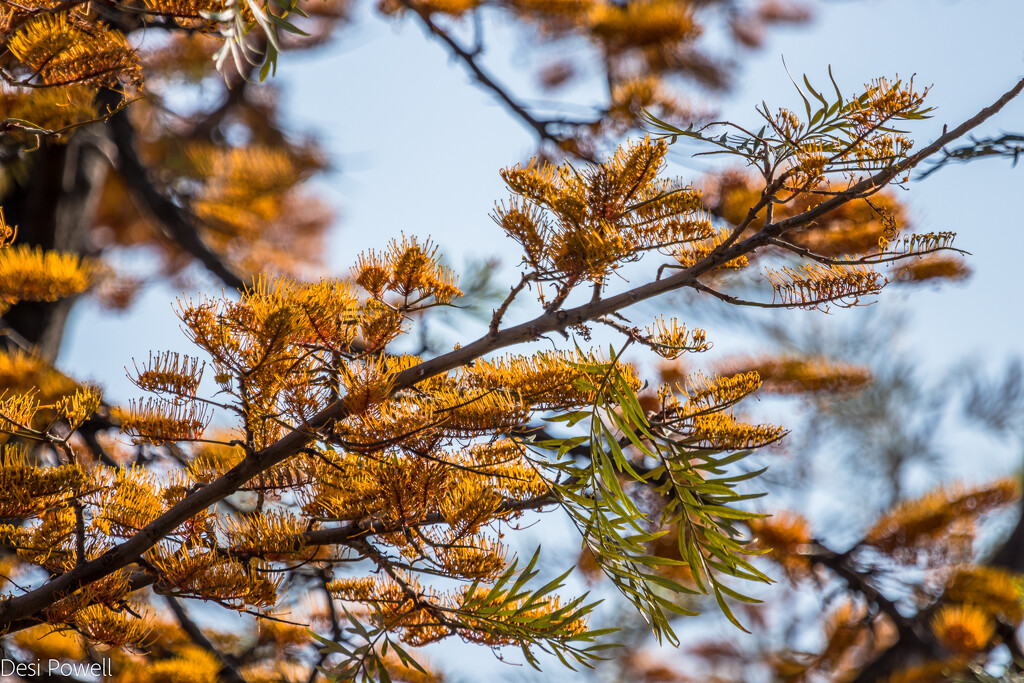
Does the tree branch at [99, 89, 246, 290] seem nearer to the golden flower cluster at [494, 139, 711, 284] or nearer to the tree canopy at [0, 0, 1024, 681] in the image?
the tree canopy at [0, 0, 1024, 681]

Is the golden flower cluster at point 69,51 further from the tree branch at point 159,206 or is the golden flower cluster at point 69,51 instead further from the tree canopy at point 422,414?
the tree branch at point 159,206

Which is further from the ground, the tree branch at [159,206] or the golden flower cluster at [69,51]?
the tree branch at [159,206]

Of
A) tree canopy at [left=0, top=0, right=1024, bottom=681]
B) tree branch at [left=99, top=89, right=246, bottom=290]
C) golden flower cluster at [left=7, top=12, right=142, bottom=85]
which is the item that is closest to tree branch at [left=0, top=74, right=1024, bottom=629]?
tree canopy at [left=0, top=0, right=1024, bottom=681]

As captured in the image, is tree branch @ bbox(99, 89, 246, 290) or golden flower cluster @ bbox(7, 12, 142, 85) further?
tree branch @ bbox(99, 89, 246, 290)

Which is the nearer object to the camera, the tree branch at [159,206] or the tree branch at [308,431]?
the tree branch at [308,431]

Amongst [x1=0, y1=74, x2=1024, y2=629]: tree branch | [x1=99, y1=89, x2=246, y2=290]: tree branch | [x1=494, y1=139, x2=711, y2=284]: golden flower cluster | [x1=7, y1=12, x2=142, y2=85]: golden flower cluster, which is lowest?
[x1=0, y1=74, x2=1024, y2=629]: tree branch

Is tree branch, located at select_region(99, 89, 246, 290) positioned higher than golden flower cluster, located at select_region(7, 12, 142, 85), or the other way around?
tree branch, located at select_region(99, 89, 246, 290)

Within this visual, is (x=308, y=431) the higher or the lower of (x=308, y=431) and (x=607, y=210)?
the lower

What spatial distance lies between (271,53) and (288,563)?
431mm

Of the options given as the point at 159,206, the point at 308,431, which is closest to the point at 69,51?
the point at 308,431

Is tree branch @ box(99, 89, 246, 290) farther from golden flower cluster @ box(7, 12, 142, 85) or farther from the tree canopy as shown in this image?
golden flower cluster @ box(7, 12, 142, 85)

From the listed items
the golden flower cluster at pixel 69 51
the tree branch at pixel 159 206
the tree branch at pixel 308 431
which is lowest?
the tree branch at pixel 308 431

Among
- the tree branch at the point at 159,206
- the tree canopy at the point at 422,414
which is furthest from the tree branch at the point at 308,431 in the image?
the tree branch at the point at 159,206

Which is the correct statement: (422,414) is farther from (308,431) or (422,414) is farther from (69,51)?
(69,51)
